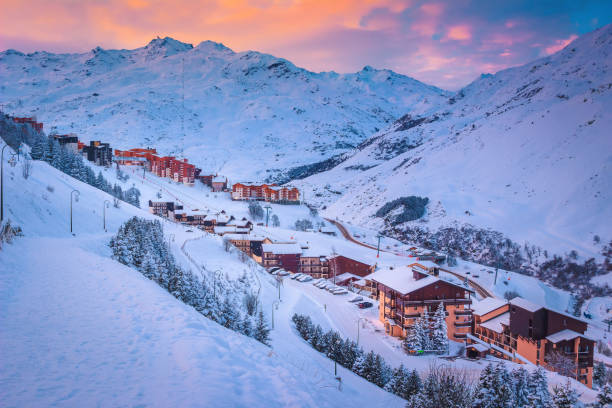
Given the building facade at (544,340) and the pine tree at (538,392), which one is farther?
the building facade at (544,340)

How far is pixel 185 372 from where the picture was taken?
8.90 m

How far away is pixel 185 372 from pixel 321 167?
183m

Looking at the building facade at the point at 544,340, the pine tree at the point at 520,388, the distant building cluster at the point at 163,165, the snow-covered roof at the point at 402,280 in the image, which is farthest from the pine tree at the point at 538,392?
the distant building cluster at the point at 163,165

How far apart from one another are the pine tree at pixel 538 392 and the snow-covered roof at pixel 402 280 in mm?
17885

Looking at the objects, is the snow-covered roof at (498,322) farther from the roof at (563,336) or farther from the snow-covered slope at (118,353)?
the snow-covered slope at (118,353)

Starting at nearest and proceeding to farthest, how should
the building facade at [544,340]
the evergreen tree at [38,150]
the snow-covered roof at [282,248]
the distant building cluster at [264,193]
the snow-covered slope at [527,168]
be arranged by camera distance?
the building facade at [544,340] → the snow-covered roof at [282,248] → the evergreen tree at [38,150] → the snow-covered slope at [527,168] → the distant building cluster at [264,193]

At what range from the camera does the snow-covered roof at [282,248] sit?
55.0 metres

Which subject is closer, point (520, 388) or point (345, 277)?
point (520, 388)

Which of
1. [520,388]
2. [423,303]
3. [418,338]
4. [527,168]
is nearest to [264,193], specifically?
[527,168]

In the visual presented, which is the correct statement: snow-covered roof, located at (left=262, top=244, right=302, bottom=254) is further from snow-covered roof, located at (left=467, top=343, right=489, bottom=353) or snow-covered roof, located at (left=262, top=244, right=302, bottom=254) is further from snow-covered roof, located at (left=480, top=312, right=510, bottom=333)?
snow-covered roof, located at (left=467, top=343, right=489, bottom=353)

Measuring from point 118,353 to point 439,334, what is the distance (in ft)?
84.9

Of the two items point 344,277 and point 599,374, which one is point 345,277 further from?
point 599,374

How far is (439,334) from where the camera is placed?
2861cm

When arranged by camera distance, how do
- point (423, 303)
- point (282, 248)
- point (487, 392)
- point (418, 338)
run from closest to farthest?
point (487, 392), point (418, 338), point (423, 303), point (282, 248)
